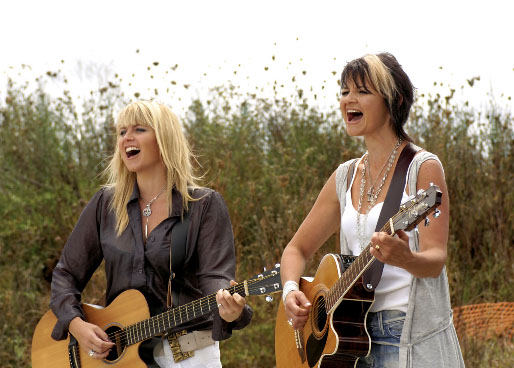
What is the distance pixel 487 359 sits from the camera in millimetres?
5633

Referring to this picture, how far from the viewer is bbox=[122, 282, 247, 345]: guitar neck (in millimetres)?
3557

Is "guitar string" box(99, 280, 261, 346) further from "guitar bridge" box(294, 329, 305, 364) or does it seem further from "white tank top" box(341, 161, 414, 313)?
"white tank top" box(341, 161, 414, 313)

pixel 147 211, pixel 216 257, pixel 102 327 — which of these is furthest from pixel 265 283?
pixel 102 327

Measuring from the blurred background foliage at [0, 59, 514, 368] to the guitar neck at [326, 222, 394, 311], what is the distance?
12.2 feet

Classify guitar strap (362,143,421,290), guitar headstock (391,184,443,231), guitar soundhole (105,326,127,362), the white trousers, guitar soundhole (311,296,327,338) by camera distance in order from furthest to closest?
1. guitar soundhole (105,326,127,362)
2. the white trousers
3. guitar soundhole (311,296,327,338)
4. guitar strap (362,143,421,290)
5. guitar headstock (391,184,443,231)

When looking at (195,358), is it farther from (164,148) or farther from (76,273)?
(164,148)

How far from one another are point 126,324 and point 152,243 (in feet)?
1.43

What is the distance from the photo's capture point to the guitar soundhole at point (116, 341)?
388 cm

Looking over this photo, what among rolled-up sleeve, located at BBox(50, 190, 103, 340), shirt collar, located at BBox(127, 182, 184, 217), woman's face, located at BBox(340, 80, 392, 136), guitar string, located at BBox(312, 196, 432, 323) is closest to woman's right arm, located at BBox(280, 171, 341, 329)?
guitar string, located at BBox(312, 196, 432, 323)

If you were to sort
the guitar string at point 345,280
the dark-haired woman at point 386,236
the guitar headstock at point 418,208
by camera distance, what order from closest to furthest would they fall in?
the guitar headstock at point 418,208
the guitar string at point 345,280
the dark-haired woman at point 386,236

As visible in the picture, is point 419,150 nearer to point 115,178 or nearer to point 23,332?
point 115,178

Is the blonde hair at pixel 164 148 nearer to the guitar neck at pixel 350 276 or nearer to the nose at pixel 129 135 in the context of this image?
the nose at pixel 129 135

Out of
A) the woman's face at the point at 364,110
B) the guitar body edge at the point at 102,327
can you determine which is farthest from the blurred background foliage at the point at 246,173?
the woman's face at the point at 364,110

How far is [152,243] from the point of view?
3791mm
